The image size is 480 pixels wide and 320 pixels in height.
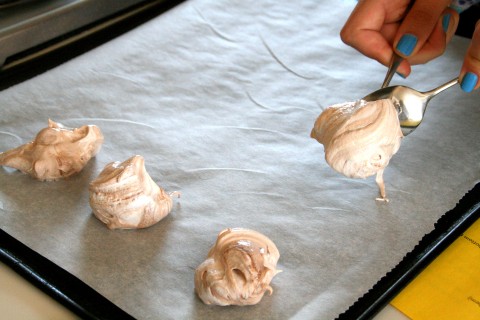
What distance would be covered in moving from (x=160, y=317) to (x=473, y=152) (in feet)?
2.33

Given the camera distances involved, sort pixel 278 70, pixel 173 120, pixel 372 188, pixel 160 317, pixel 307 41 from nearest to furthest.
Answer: pixel 160 317, pixel 372 188, pixel 173 120, pixel 278 70, pixel 307 41

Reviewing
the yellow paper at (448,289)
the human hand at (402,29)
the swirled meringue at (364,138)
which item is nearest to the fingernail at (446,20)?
the human hand at (402,29)

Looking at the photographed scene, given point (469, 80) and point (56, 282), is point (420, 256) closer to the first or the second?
point (469, 80)

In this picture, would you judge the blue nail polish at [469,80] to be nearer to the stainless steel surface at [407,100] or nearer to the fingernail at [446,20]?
the stainless steel surface at [407,100]

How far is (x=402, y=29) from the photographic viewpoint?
1.27m

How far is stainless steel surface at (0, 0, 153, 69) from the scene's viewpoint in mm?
1414

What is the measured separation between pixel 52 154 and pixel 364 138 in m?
0.54

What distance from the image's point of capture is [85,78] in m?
1.45

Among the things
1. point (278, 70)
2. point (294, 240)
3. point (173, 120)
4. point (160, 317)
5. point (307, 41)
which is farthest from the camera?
point (307, 41)

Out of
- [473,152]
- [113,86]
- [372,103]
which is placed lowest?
[113,86]

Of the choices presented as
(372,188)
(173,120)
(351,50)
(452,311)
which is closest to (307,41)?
(351,50)

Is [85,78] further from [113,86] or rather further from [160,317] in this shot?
[160,317]

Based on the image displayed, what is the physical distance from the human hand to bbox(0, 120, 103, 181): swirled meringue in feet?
1.88

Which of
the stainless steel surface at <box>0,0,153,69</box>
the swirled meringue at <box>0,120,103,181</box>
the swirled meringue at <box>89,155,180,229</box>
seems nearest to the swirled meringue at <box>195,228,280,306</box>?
the swirled meringue at <box>89,155,180,229</box>
